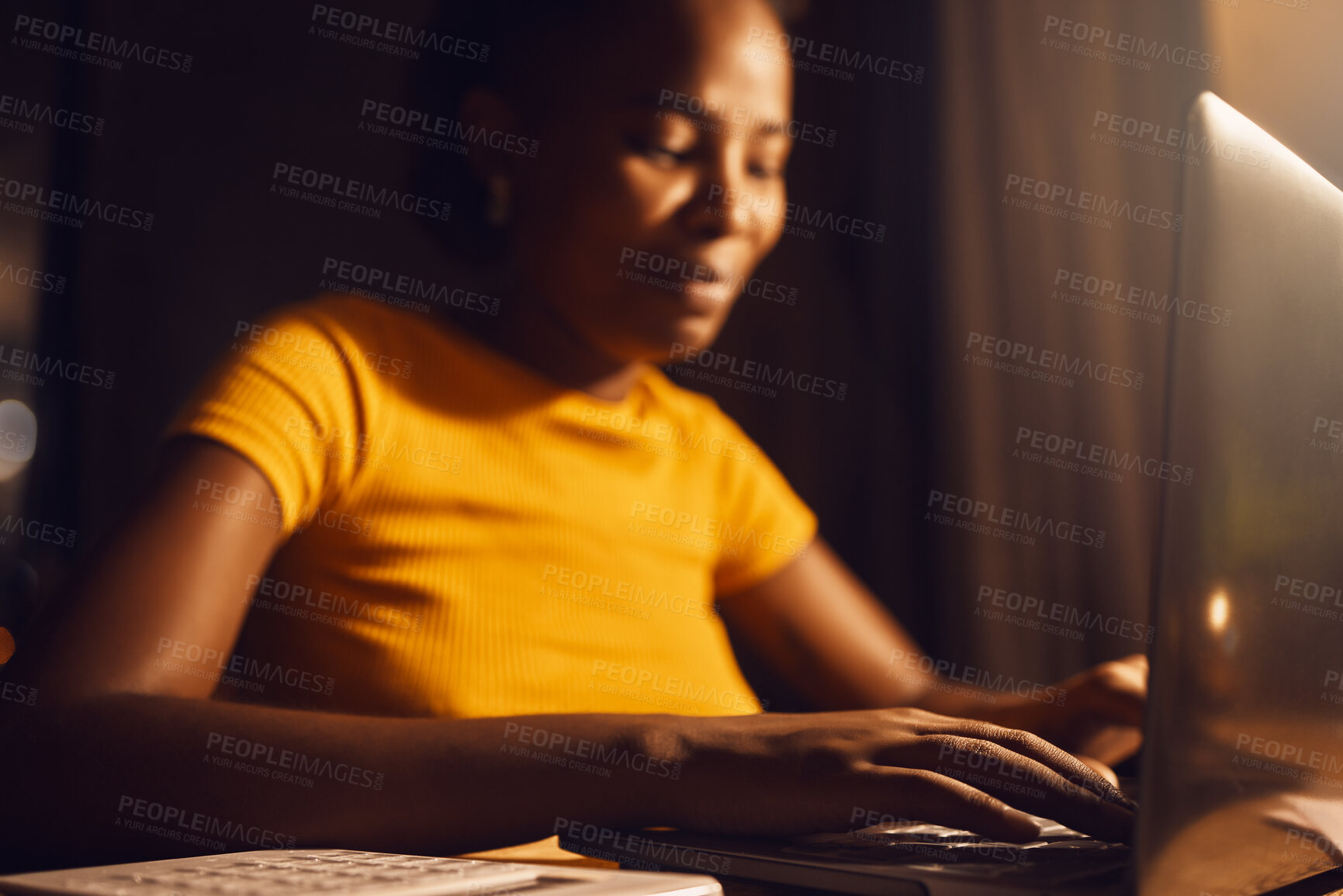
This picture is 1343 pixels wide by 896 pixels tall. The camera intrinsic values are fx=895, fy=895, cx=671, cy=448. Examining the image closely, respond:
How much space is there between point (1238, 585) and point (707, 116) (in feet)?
2.98

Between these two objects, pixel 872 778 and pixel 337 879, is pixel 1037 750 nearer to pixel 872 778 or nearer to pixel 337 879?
pixel 872 778

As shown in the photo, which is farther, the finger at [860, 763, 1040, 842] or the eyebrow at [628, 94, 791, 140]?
the eyebrow at [628, 94, 791, 140]

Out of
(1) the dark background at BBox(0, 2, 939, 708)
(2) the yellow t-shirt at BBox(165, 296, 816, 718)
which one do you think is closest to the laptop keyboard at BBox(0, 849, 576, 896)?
(2) the yellow t-shirt at BBox(165, 296, 816, 718)

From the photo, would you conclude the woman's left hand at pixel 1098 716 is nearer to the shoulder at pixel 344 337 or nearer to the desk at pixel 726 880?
the desk at pixel 726 880

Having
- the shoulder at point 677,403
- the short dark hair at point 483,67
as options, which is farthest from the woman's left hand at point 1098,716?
the short dark hair at point 483,67

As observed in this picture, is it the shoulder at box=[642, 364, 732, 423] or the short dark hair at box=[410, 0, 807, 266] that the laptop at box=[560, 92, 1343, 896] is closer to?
the shoulder at box=[642, 364, 732, 423]

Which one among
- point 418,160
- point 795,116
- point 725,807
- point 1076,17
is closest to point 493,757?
point 725,807

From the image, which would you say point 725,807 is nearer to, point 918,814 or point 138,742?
point 918,814

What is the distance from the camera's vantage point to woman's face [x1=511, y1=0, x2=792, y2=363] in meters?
1.11

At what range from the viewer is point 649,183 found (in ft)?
3.68

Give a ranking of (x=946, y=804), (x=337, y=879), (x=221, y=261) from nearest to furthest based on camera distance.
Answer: (x=337, y=879) → (x=946, y=804) → (x=221, y=261)

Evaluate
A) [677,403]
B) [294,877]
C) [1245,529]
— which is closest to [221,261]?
[677,403]

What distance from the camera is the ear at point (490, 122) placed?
3.82 ft

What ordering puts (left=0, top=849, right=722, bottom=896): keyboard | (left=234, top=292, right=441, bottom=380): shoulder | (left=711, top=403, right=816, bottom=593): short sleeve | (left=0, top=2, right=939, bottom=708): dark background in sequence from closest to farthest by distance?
(left=0, top=849, right=722, bottom=896): keyboard → (left=234, top=292, right=441, bottom=380): shoulder → (left=711, top=403, right=816, bottom=593): short sleeve → (left=0, top=2, right=939, bottom=708): dark background
